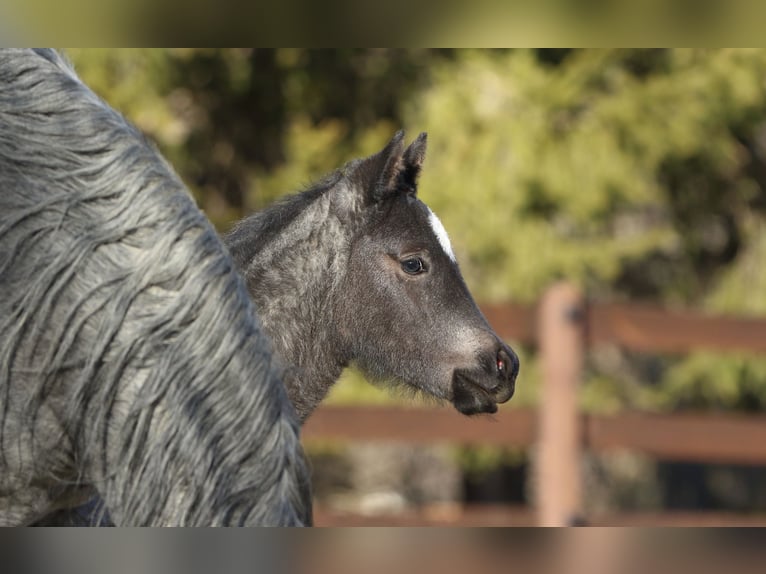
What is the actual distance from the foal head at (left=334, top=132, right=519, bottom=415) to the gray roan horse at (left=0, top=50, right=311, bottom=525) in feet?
4.57

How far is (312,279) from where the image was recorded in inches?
140

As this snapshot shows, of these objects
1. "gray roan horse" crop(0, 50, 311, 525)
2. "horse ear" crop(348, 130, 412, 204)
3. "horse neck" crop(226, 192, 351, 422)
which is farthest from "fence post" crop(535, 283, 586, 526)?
"gray roan horse" crop(0, 50, 311, 525)

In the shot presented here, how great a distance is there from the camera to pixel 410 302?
3.58 m

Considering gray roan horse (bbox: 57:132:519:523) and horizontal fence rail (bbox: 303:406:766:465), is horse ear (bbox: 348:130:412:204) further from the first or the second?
horizontal fence rail (bbox: 303:406:766:465)

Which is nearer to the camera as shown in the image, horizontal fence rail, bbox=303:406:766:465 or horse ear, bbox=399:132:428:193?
horse ear, bbox=399:132:428:193

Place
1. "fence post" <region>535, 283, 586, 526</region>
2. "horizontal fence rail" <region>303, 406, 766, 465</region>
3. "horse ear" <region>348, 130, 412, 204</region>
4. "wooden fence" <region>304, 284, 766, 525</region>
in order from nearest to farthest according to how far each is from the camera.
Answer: "horse ear" <region>348, 130, 412, 204</region> → "fence post" <region>535, 283, 586, 526</region> → "wooden fence" <region>304, 284, 766, 525</region> → "horizontal fence rail" <region>303, 406, 766, 465</region>

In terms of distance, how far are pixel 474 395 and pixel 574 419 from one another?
3595 mm

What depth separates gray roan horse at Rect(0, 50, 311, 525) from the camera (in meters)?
1.87

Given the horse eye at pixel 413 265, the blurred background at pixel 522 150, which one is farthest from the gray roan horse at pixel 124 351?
the blurred background at pixel 522 150

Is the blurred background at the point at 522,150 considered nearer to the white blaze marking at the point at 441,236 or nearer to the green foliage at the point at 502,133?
the green foliage at the point at 502,133

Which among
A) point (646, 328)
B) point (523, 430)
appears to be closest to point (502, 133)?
point (646, 328)
